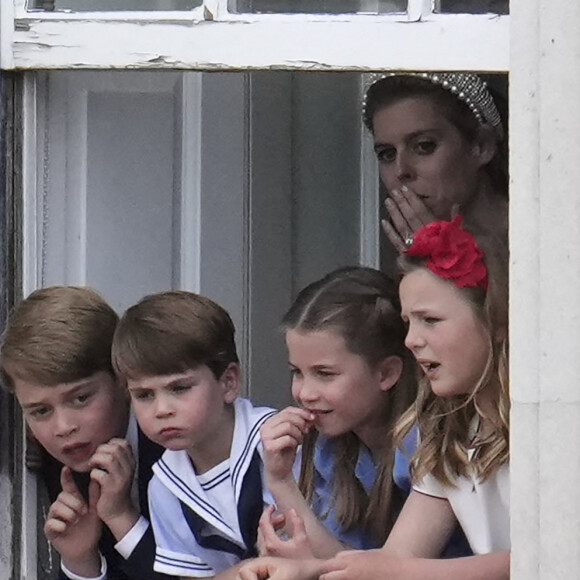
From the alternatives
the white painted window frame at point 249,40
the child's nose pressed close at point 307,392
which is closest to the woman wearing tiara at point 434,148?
the child's nose pressed close at point 307,392

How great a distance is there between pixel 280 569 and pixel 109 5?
82 centimetres

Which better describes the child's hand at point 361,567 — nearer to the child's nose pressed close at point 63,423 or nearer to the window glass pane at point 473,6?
the child's nose pressed close at point 63,423

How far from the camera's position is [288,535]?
2.45m

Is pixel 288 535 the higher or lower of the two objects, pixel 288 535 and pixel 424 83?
the lower

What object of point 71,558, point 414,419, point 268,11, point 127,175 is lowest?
point 71,558

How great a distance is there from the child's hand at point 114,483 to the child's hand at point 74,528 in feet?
0.07

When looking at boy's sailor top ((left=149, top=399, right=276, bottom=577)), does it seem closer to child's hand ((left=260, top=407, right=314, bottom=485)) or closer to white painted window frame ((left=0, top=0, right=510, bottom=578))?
child's hand ((left=260, top=407, right=314, bottom=485))

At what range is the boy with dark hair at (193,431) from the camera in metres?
2.51

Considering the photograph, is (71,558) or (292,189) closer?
(71,558)

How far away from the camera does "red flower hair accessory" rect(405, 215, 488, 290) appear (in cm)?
239

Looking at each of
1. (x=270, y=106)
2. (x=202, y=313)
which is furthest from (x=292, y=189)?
(x=202, y=313)

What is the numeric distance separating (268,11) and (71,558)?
33.7 inches

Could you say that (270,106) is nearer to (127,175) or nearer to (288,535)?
(127,175)

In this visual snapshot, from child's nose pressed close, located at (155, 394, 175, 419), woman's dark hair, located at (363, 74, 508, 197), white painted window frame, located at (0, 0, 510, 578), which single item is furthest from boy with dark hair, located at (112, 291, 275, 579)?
woman's dark hair, located at (363, 74, 508, 197)
